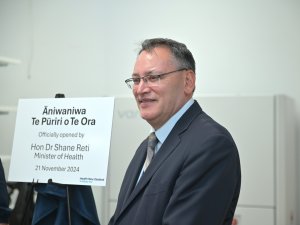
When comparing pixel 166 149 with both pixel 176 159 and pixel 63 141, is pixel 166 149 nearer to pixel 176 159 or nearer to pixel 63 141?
pixel 176 159

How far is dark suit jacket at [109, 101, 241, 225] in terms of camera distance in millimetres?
1138

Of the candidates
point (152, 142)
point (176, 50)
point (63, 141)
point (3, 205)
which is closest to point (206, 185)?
point (152, 142)

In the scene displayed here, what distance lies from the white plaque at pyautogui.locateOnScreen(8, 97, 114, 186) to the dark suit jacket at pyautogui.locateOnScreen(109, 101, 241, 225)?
26 centimetres

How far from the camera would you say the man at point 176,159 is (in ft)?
3.77

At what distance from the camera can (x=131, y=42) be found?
3.21 meters

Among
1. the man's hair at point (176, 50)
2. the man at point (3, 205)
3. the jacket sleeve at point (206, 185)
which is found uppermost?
the man's hair at point (176, 50)

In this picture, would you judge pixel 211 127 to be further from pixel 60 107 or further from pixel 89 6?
pixel 89 6

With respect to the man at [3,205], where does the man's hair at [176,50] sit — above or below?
above

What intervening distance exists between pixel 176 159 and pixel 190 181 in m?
0.11

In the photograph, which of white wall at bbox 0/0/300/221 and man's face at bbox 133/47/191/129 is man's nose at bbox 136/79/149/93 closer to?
man's face at bbox 133/47/191/129

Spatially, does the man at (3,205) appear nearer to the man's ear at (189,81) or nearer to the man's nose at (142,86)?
the man's nose at (142,86)

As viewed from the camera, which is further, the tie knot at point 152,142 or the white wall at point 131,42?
the white wall at point 131,42

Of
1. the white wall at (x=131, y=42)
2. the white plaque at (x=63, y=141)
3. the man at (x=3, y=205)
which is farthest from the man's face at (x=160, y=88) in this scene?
the white wall at (x=131, y=42)

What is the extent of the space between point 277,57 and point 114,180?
1.40 metres
